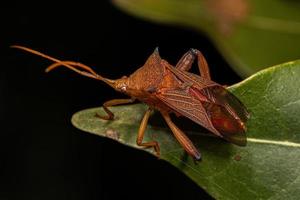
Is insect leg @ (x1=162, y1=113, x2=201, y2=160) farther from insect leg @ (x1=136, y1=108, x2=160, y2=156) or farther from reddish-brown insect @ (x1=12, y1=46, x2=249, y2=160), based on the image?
insect leg @ (x1=136, y1=108, x2=160, y2=156)

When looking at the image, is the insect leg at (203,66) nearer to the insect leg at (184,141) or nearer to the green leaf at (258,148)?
the insect leg at (184,141)

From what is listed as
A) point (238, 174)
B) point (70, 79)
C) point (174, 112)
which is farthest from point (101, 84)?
point (238, 174)

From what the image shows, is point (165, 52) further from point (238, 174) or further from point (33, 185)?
point (238, 174)

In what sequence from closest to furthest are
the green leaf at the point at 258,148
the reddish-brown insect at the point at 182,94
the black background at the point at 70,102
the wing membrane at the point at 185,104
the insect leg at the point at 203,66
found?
1. the green leaf at the point at 258,148
2. the reddish-brown insect at the point at 182,94
3. the wing membrane at the point at 185,104
4. the insect leg at the point at 203,66
5. the black background at the point at 70,102

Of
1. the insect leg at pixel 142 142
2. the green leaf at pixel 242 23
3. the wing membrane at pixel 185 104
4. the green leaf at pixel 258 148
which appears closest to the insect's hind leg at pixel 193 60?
the green leaf at pixel 242 23

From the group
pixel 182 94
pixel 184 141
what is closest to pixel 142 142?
pixel 184 141

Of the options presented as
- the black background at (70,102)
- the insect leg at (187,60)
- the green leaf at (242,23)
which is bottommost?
the black background at (70,102)
